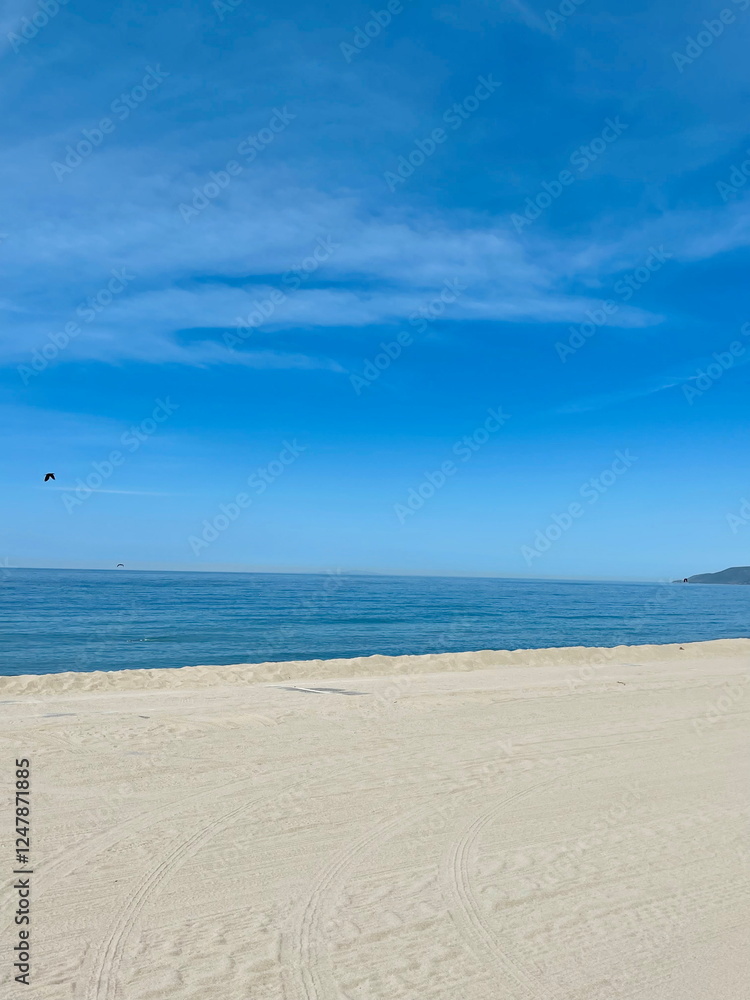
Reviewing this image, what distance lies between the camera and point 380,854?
587 cm

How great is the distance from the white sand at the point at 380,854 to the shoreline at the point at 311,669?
3.36 metres

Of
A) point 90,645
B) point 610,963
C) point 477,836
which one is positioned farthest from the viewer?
point 90,645

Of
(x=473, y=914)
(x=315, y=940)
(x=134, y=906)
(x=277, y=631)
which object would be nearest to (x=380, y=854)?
(x=473, y=914)

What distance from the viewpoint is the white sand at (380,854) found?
4.25 metres

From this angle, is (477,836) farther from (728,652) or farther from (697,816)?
(728,652)

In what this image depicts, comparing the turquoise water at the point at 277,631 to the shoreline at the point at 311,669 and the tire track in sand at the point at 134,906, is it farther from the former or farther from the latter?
the tire track in sand at the point at 134,906

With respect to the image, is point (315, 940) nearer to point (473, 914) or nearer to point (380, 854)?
point (473, 914)

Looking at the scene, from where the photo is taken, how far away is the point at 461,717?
455 inches

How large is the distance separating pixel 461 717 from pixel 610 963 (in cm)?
718

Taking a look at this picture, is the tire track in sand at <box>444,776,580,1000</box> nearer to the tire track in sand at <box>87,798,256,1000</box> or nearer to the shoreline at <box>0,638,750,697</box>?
the tire track in sand at <box>87,798,256,1000</box>

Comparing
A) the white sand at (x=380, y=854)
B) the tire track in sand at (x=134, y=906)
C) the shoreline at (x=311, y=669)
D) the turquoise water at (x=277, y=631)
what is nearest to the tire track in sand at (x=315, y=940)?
the white sand at (x=380, y=854)

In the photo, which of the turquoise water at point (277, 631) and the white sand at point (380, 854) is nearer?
the white sand at point (380, 854)

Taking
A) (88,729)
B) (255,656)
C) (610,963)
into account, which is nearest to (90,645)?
(255,656)

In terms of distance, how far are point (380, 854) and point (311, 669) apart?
12.4 metres
